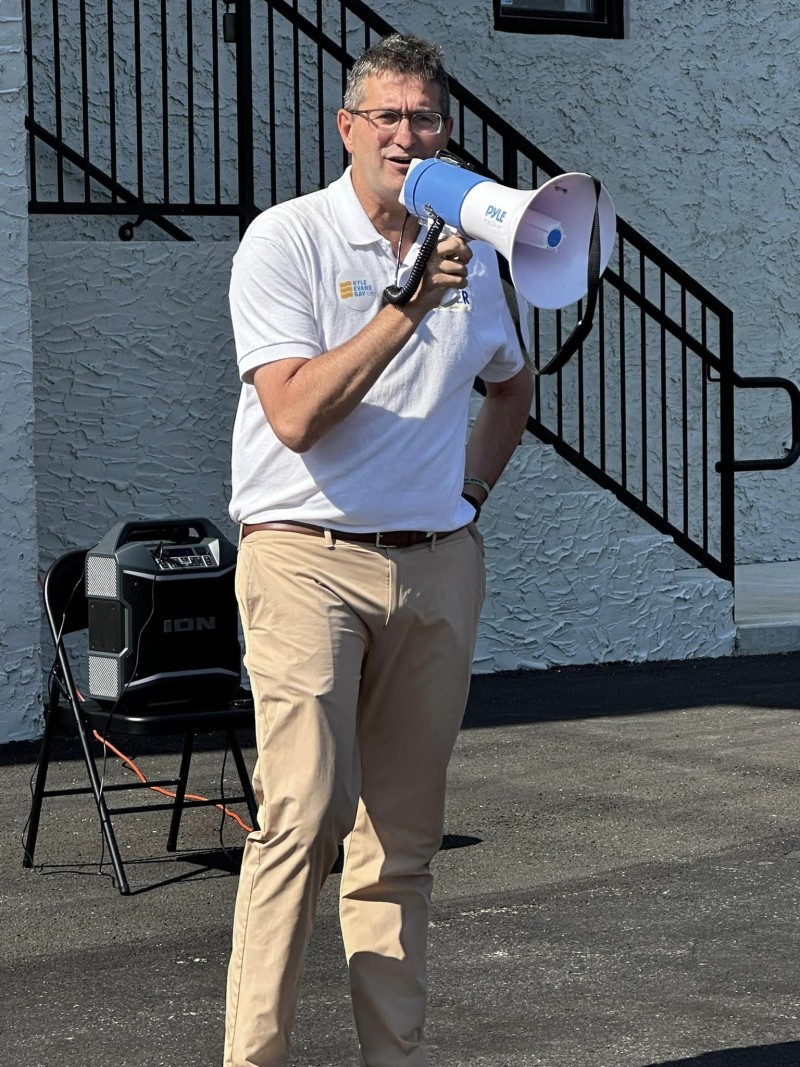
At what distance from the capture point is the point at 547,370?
9.61 ft

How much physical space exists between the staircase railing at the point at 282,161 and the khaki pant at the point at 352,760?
4.81m

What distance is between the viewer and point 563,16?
34.8 ft

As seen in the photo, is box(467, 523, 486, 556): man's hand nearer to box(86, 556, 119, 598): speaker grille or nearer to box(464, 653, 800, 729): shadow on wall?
box(86, 556, 119, 598): speaker grille

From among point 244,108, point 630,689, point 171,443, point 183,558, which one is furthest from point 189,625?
point 244,108

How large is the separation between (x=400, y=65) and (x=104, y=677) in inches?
90.4

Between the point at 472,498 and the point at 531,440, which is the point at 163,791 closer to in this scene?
the point at 472,498

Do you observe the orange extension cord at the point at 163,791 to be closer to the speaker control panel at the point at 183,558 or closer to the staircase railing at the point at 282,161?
the speaker control panel at the point at 183,558

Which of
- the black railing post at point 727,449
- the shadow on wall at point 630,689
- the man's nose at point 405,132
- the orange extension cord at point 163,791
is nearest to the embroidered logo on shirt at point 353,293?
the man's nose at point 405,132

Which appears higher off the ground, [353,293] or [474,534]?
[353,293]

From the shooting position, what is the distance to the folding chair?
4617 mm

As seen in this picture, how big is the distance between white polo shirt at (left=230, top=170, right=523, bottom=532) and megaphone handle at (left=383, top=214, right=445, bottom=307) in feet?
0.61

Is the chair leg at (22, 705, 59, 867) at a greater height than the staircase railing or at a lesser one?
lesser

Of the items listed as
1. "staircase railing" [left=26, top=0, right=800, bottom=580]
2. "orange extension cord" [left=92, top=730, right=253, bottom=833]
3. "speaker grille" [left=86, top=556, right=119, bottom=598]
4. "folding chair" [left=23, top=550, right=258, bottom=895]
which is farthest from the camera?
"staircase railing" [left=26, top=0, right=800, bottom=580]

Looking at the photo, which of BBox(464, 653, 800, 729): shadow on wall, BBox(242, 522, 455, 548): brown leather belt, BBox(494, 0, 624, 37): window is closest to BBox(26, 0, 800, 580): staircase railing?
→ BBox(464, 653, 800, 729): shadow on wall
